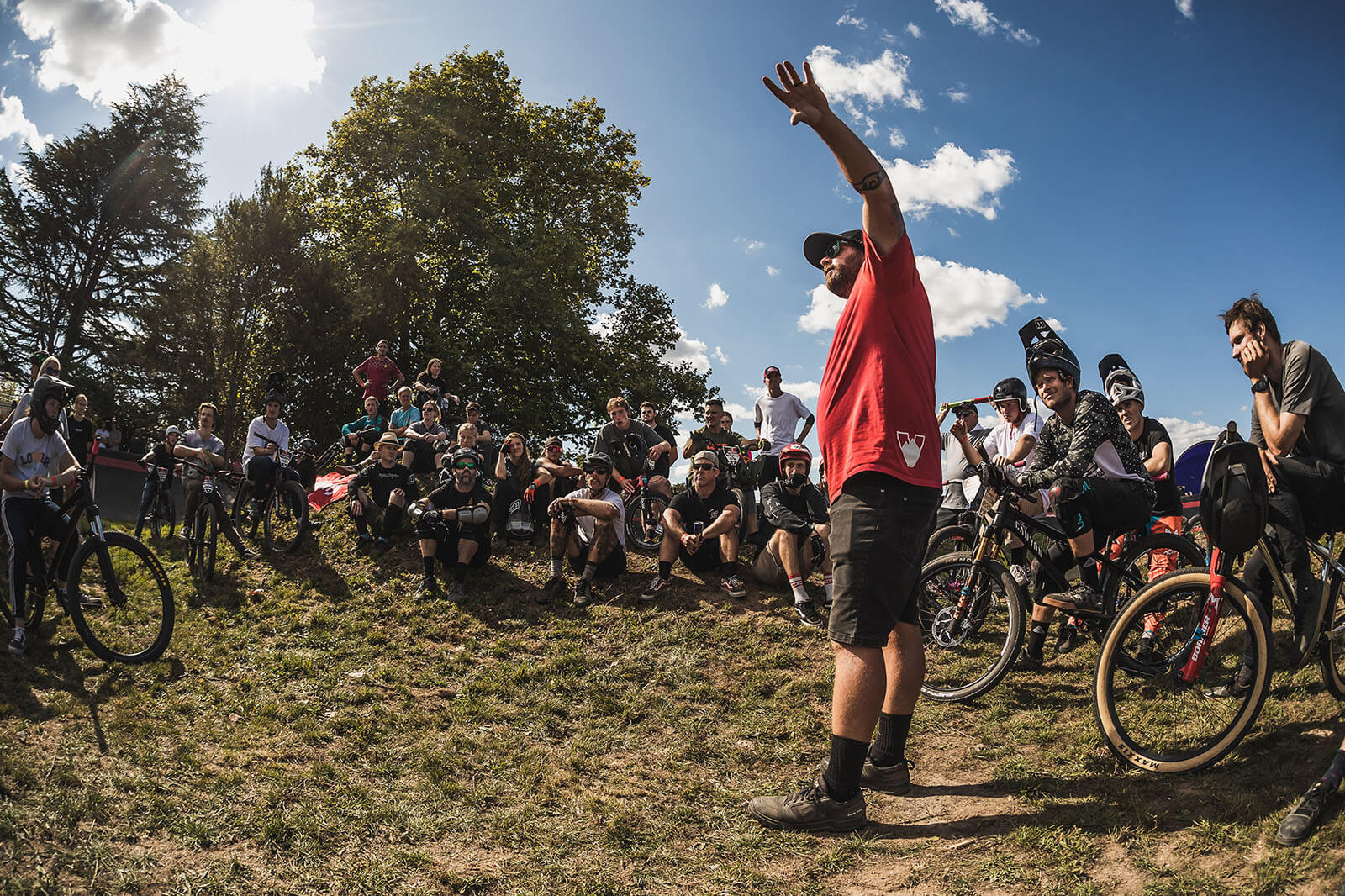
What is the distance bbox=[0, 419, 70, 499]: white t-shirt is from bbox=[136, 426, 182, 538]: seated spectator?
173 inches

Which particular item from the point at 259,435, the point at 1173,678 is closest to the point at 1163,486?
the point at 1173,678

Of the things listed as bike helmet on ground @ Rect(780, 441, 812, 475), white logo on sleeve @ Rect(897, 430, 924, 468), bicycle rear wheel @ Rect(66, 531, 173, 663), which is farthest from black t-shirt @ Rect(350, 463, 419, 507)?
white logo on sleeve @ Rect(897, 430, 924, 468)

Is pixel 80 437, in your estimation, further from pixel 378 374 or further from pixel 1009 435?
pixel 1009 435

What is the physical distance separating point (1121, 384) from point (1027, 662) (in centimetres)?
297

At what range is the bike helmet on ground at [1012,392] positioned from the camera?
7.35 m

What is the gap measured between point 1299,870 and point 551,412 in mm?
18834

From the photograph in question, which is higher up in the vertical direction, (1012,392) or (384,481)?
(1012,392)

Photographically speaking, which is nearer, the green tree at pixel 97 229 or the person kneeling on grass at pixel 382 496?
the person kneeling on grass at pixel 382 496

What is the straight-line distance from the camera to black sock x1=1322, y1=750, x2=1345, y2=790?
2893mm

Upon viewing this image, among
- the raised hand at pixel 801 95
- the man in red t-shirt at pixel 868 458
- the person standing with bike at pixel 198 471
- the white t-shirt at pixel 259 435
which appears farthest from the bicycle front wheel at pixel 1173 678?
the white t-shirt at pixel 259 435

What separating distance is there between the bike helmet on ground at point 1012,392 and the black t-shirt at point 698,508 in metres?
2.93

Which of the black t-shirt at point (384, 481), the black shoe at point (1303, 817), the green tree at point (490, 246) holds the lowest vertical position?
the black shoe at point (1303, 817)

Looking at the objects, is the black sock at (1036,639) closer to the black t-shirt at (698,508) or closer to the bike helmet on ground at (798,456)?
the bike helmet on ground at (798,456)

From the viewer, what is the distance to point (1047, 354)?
5.23 meters
